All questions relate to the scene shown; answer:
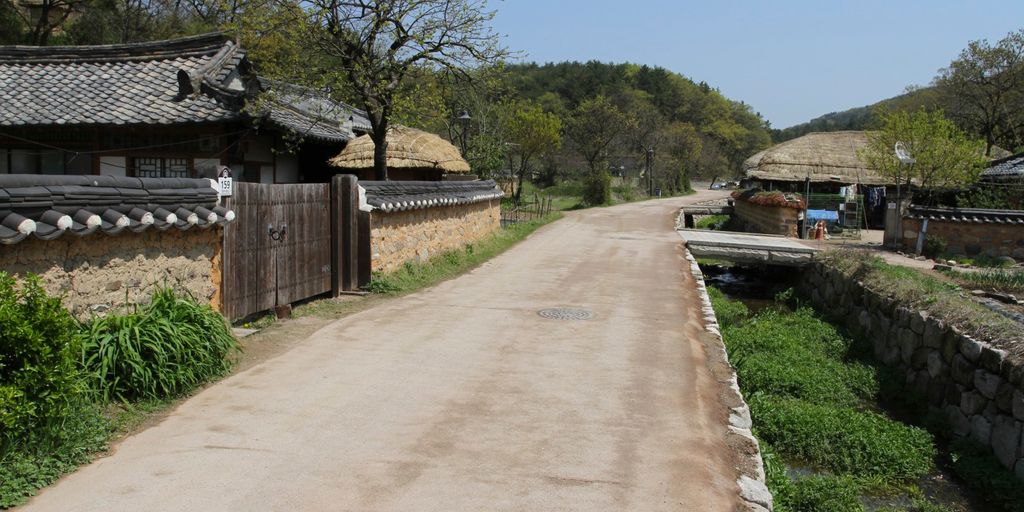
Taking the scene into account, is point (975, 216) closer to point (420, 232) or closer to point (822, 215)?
point (822, 215)

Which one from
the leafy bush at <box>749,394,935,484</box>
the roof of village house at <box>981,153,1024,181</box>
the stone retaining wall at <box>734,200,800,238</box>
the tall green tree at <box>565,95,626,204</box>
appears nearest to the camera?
the leafy bush at <box>749,394,935,484</box>

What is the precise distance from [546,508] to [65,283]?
4341mm

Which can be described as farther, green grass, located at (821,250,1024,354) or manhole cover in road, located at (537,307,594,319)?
manhole cover in road, located at (537,307,594,319)

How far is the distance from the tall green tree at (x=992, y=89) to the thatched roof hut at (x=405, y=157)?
2753 cm

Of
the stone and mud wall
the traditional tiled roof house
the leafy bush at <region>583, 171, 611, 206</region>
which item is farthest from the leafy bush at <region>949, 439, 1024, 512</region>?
the leafy bush at <region>583, 171, 611, 206</region>

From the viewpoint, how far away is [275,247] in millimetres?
9297

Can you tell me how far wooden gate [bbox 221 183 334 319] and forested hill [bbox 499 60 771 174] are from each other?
55.0 meters

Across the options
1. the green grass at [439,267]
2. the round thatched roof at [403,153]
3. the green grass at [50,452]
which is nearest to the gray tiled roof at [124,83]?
the green grass at [439,267]

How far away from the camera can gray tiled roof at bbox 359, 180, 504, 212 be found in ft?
38.0

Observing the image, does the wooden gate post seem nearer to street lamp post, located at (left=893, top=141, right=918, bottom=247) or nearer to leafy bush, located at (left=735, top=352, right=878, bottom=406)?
leafy bush, located at (left=735, top=352, right=878, bottom=406)

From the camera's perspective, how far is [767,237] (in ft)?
75.0

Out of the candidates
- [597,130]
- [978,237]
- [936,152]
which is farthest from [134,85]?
[597,130]

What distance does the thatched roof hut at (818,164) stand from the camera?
1122 inches

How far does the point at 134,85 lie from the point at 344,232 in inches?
236
